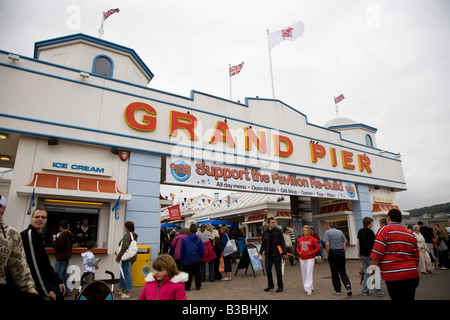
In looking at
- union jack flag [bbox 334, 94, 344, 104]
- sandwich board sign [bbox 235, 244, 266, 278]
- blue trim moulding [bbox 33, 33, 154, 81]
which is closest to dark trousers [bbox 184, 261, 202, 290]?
sandwich board sign [bbox 235, 244, 266, 278]

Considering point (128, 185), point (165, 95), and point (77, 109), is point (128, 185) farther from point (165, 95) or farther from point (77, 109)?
point (165, 95)

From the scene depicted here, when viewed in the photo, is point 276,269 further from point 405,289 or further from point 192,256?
point 405,289

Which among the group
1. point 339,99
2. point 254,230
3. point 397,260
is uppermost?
point 339,99

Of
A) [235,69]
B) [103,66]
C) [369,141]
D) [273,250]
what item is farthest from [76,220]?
[369,141]

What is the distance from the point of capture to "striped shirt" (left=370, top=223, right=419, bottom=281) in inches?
154

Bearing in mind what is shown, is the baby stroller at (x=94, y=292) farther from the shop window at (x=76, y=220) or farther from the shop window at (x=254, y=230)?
the shop window at (x=254, y=230)

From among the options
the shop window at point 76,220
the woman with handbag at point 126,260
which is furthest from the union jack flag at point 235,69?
Answer: the woman with handbag at point 126,260

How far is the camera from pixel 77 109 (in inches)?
367

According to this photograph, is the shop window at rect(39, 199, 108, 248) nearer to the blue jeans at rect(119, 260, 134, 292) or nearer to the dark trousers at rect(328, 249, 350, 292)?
the blue jeans at rect(119, 260, 134, 292)

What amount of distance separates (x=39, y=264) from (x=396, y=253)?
467cm

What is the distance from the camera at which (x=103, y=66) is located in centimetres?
1103

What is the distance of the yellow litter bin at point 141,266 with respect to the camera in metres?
8.32
